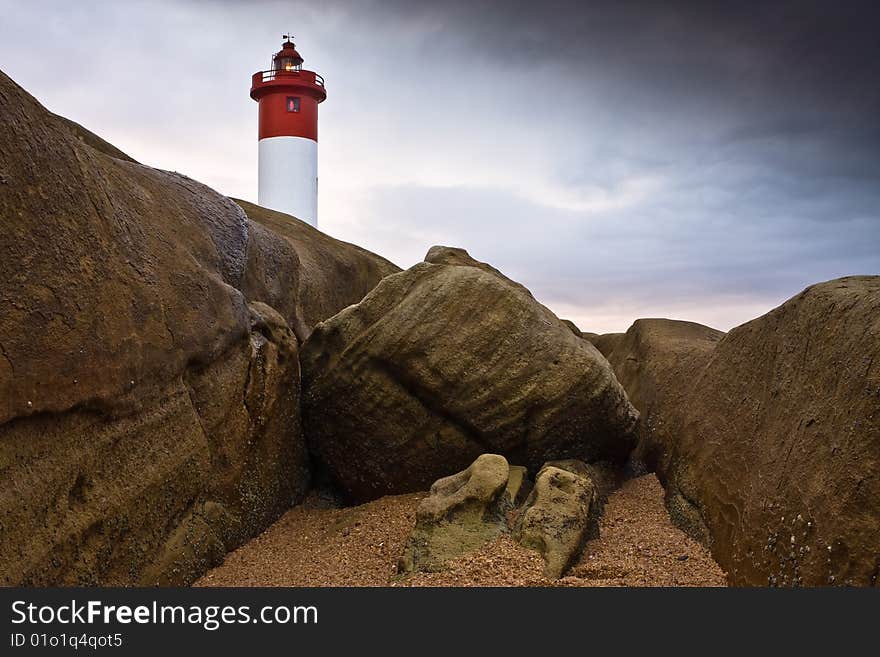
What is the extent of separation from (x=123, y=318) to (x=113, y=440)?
0.74 meters

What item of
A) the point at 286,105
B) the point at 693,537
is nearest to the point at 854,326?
the point at 693,537

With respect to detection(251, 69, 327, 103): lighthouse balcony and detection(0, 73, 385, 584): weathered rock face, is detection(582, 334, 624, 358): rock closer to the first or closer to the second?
detection(0, 73, 385, 584): weathered rock face

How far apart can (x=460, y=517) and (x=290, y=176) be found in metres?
20.0

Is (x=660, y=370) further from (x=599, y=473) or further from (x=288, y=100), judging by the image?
(x=288, y=100)

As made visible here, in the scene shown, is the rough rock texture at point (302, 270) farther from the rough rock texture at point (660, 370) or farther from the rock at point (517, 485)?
the rough rock texture at point (660, 370)

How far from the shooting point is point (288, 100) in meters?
25.1

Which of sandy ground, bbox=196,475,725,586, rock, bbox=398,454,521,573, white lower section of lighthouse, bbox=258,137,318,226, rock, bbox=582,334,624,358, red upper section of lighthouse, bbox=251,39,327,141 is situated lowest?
sandy ground, bbox=196,475,725,586

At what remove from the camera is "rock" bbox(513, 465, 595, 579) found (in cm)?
538

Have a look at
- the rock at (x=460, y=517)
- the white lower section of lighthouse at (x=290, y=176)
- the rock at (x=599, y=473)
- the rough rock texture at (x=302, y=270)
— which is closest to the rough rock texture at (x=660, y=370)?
the rock at (x=599, y=473)

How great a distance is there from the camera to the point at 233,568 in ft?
19.5

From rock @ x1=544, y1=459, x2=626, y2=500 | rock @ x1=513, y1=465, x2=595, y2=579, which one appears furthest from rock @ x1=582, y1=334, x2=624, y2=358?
rock @ x1=513, y1=465, x2=595, y2=579

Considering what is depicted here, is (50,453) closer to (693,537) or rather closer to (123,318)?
(123,318)

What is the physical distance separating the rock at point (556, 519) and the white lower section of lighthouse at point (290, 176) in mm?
19041

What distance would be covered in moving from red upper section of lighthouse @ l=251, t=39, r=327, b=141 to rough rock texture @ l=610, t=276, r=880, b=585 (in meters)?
19.7
